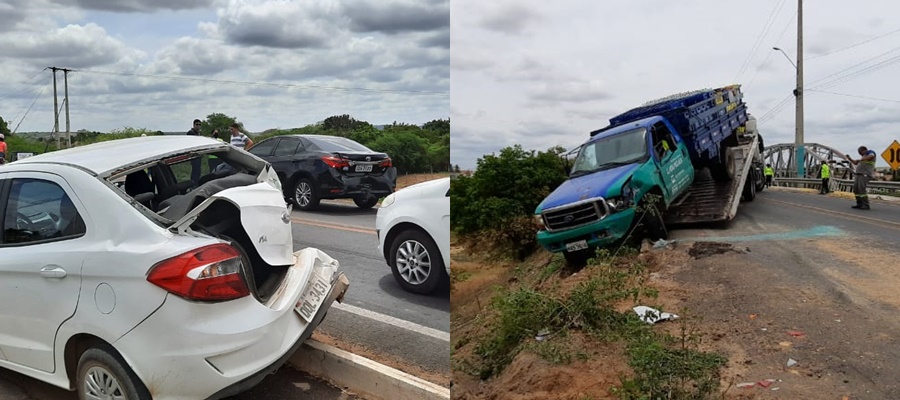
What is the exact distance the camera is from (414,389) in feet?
11.9

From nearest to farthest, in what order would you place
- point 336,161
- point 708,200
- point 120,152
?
point 120,152 < point 336,161 < point 708,200

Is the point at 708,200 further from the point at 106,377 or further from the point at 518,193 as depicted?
the point at 106,377

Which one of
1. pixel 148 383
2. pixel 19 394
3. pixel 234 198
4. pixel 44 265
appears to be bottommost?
pixel 19 394

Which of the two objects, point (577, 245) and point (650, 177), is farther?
point (650, 177)

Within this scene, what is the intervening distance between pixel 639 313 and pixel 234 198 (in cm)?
317

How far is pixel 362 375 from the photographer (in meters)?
3.98

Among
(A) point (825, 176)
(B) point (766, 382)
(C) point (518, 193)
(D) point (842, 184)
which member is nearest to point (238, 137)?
(C) point (518, 193)

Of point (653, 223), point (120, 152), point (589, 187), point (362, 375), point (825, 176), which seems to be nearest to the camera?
point (362, 375)

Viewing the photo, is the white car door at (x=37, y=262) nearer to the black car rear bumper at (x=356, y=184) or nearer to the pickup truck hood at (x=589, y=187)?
the pickup truck hood at (x=589, y=187)

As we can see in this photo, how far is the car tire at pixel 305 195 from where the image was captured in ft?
35.7

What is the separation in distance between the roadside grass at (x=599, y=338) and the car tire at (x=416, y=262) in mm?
554

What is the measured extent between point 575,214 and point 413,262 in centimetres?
303

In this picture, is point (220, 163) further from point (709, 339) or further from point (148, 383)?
point (709, 339)

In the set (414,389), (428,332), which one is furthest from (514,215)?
(414,389)
